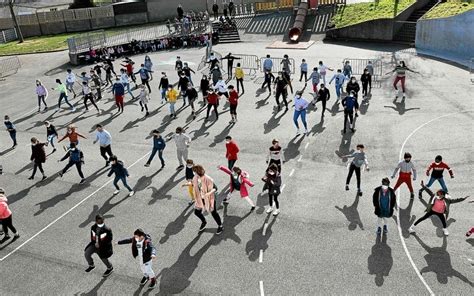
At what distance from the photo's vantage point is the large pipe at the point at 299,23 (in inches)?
1416

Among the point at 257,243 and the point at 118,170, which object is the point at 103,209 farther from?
the point at 257,243

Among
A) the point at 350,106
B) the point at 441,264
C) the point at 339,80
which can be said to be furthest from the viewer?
the point at 339,80

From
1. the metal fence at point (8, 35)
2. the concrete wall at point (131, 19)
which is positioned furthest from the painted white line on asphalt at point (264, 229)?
the metal fence at point (8, 35)

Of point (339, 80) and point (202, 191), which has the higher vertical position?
point (339, 80)

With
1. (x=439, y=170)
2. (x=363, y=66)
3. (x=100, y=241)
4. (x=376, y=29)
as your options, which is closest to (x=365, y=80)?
(x=363, y=66)

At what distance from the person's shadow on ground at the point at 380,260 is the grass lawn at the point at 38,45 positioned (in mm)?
34666

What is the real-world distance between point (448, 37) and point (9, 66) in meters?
32.3

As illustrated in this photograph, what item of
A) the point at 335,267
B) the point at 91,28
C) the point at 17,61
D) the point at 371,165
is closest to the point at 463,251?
the point at 335,267

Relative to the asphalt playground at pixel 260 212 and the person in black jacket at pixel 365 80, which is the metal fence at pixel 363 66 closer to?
the asphalt playground at pixel 260 212

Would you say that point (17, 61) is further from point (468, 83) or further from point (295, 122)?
point (468, 83)

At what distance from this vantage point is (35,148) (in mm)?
15852

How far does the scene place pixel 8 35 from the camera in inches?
1859

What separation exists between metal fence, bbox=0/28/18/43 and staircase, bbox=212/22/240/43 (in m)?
22.8

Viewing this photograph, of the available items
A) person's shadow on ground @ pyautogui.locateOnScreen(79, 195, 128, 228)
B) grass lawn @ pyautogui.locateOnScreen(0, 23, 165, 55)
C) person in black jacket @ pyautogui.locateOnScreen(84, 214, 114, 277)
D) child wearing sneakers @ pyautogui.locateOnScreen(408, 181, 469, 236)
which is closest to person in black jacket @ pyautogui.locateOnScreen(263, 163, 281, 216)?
child wearing sneakers @ pyautogui.locateOnScreen(408, 181, 469, 236)
